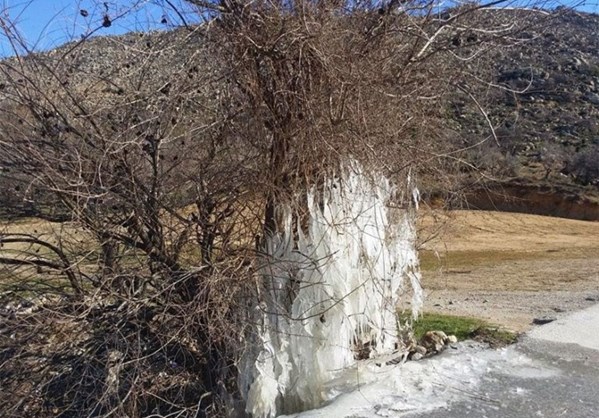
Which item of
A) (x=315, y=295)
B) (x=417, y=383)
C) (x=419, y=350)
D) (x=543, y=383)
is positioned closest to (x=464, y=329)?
(x=419, y=350)

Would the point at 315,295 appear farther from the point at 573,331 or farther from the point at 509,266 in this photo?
the point at 509,266

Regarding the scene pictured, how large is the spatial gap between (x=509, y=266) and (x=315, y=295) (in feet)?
50.0

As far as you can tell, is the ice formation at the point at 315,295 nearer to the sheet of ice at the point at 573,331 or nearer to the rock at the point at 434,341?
the rock at the point at 434,341

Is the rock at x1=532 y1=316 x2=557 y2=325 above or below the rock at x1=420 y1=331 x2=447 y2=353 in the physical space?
below

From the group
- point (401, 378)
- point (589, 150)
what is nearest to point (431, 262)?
point (401, 378)

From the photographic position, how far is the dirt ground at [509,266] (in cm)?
1042

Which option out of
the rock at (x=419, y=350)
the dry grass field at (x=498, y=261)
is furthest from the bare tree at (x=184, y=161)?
the rock at (x=419, y=350)

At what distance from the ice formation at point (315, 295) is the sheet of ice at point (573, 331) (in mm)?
2838

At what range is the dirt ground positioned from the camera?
1042 centimetres

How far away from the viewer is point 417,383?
22.9 feet

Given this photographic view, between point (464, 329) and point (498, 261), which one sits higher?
point (464, 329)

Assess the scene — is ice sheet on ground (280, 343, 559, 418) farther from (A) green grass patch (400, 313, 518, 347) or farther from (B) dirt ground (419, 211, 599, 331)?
(B) dirt ground (419, 211, 599, 331)

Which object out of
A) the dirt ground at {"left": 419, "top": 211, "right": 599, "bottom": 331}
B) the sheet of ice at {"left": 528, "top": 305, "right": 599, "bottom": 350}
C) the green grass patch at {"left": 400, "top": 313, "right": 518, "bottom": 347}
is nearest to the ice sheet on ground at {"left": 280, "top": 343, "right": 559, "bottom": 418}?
the green grass patch at {"left": 400, "top": 313, "right": 518, "bottom": 347}

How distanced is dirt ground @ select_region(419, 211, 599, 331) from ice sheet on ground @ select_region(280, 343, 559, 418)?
4.13 feet
